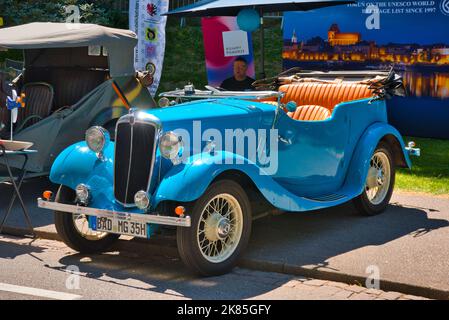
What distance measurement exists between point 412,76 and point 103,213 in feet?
27.4

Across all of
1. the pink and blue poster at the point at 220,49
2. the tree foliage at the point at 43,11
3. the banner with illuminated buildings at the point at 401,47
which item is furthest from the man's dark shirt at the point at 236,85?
the tree foliage at the point at 43,11

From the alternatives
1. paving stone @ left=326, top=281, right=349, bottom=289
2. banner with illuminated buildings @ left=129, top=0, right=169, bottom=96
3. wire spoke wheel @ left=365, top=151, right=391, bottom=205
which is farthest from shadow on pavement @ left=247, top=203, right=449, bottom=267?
banner with illuminated buildings @ left=129, top=0, right=169, bottom=96

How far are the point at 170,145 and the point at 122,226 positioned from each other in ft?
2.50

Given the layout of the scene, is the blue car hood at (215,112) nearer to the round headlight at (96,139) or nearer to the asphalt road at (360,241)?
the round headlight at (96,139)

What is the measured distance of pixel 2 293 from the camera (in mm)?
5809

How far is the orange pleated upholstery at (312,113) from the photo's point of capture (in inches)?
327

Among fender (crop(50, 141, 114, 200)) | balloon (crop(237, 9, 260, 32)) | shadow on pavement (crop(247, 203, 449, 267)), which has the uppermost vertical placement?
balloon (crop(237, 9, 260, 32))

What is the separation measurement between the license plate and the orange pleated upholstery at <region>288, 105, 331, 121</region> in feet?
9.21

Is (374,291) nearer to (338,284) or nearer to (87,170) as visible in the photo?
(338,284)

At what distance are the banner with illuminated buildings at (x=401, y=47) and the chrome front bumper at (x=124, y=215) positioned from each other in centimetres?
830

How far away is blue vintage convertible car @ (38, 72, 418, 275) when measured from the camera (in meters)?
6.25

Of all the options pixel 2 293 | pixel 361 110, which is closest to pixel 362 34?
pixel 361 110

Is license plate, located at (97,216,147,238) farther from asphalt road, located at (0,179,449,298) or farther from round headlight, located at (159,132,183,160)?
asphalt road, located at (0,179,449,298)

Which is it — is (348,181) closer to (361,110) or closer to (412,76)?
(361,110)
